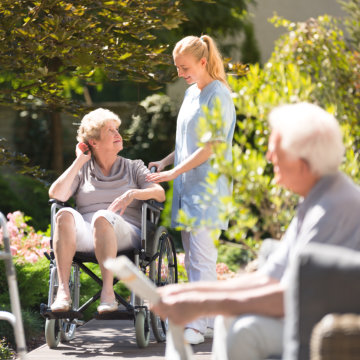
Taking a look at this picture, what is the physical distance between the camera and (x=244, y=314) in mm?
2070

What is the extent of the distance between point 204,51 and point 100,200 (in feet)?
3.46

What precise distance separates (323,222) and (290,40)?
6.76 meters

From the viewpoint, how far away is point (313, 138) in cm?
202

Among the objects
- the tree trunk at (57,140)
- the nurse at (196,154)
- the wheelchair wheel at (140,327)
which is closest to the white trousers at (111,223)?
the nurse at (196,154)

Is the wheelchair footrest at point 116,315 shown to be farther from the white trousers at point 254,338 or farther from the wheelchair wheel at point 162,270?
the white trousers at point 254,338

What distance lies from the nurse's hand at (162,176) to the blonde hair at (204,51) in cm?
59

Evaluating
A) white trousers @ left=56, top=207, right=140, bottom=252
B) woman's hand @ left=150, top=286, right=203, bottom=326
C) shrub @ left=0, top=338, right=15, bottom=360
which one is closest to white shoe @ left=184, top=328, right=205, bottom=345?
white trousers @ left=56, top=207, right=140, bottom=252

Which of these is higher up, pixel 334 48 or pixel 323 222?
pixel 334 48

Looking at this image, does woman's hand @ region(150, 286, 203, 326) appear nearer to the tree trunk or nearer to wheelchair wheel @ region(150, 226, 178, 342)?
wheelchair wheel @ region(150, 226, 178, 342)

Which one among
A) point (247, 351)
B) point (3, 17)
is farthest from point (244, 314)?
point (3, 17)

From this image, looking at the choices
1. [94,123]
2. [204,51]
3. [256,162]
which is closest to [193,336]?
[94,123]

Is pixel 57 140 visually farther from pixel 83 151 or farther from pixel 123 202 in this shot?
pixel 123 202

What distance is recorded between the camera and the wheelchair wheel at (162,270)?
14.6 ft

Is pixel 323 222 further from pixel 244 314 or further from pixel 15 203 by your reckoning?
pixel 15 203
